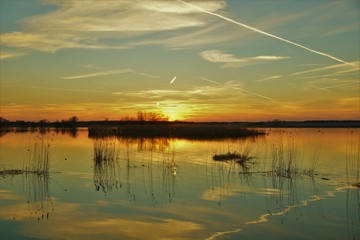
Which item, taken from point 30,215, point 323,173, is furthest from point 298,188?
point 30,215

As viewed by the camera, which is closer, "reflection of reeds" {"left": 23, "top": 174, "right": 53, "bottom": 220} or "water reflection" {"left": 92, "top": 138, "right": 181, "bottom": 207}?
"reflection of reeds" {"left": 23, "top": 174, "right": 53, "bottom": 220}

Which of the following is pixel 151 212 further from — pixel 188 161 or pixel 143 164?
pixel 188 161

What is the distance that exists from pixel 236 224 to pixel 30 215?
4.82m

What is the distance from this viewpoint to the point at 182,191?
12.6 m

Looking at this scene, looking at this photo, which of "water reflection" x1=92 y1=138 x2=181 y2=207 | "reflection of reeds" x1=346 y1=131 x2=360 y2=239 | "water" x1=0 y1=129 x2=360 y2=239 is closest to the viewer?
"water" x1=0 y1=129 x2=360 y2=239

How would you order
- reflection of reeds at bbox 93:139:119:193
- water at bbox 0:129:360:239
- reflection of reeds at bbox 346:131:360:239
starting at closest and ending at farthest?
water at bbox 0:129:360:239 < reflection of reeds at bbox 346:131:360:239 < reflection of reeds at bbox 93:139:119:193

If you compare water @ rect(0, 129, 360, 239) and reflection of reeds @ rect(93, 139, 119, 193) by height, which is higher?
reflection of reeds @ rect(93, 139, 119, 193)

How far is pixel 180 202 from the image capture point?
36.4 feet

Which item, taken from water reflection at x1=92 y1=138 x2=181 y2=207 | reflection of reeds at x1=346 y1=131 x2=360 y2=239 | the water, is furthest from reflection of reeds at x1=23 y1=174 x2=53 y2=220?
reflection of reeds at x1=346 y1=131 x2=360 y2=239

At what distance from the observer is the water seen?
8398 mm

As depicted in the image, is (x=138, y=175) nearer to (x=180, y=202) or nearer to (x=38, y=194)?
(x=38, y=194)

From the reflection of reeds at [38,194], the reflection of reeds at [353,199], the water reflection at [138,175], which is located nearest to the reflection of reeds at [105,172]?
the water reflection at [138,175]

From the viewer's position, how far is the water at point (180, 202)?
840cm

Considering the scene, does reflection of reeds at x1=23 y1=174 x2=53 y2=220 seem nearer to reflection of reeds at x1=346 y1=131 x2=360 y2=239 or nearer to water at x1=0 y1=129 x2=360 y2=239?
water at x1=0 y1=129 x2=360 y2=239
